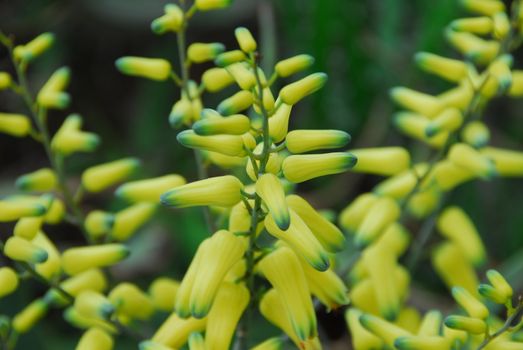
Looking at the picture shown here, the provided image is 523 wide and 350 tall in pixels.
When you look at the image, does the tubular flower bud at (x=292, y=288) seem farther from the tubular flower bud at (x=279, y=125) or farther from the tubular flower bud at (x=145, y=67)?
the tubular flower bud at (x=145, y=67)

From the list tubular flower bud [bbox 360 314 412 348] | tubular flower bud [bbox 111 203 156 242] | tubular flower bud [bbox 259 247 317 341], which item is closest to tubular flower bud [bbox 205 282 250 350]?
tubular flower bud [bbox 259 247 317 341]

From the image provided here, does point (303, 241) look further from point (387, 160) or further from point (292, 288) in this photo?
point (387, 160)

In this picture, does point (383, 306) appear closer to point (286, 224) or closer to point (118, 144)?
point (286, 224)

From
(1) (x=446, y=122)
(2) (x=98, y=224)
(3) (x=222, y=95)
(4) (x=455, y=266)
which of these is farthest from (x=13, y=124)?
(3) (x=222, y=95)

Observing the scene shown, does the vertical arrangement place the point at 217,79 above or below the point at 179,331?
above

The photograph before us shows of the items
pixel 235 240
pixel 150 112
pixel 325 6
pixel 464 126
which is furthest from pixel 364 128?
pixel 235 240
